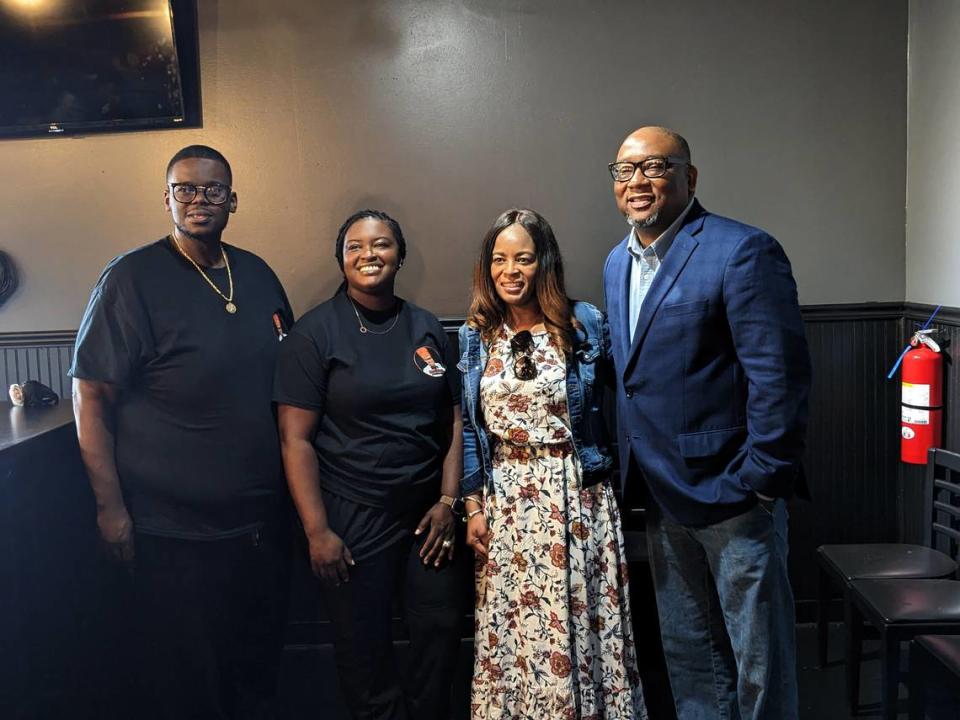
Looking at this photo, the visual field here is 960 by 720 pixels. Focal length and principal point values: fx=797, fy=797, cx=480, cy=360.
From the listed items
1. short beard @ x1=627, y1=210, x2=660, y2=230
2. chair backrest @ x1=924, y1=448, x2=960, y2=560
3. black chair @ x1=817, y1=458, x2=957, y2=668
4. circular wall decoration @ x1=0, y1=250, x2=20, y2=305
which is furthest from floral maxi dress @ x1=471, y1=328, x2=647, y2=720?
circular wall decoration @ x1=0, y1=250, x2=20, y2=305

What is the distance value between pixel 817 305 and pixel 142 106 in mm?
2512

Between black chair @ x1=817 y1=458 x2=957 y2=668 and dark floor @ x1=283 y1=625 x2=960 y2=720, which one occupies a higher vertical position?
black chair @ x1=817 y1=458 x2=957 y2=668

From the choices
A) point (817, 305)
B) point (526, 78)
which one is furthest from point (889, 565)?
point (526, 78)

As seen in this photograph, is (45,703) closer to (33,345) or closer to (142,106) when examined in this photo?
(33,345)

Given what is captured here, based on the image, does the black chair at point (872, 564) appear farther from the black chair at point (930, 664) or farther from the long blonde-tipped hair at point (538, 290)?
the long blonde-tipped hair at point (538, 290)

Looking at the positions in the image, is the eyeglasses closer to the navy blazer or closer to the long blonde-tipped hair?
the long blonde-tipped hair

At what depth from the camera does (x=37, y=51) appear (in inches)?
108

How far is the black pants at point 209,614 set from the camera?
2.20m

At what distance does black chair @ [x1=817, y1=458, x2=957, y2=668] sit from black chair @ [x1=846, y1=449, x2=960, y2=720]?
25 millimetres

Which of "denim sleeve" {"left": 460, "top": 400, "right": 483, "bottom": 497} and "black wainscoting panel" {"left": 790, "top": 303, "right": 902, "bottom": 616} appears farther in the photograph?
"black wainscoting panel" {"left": 790, "top": 303, "right": 902, "bottom": 616}

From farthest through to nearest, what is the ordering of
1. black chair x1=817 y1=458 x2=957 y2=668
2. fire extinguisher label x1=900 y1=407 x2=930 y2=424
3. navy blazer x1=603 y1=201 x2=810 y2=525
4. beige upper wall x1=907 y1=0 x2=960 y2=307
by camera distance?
fire extinguisher label x1=900 y1=407 x2=930 y2=424 → beige upper wall x1=907 y1=0 x2=960 y2=307 → black chair x1=817 y1=458 x2=957 y2=668 → navy blazer x1=603 y1=201 x2=810 y2=525

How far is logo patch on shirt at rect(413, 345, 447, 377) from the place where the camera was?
7.20 feet

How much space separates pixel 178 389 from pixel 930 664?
6.86 ft

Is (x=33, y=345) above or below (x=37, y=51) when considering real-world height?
below
